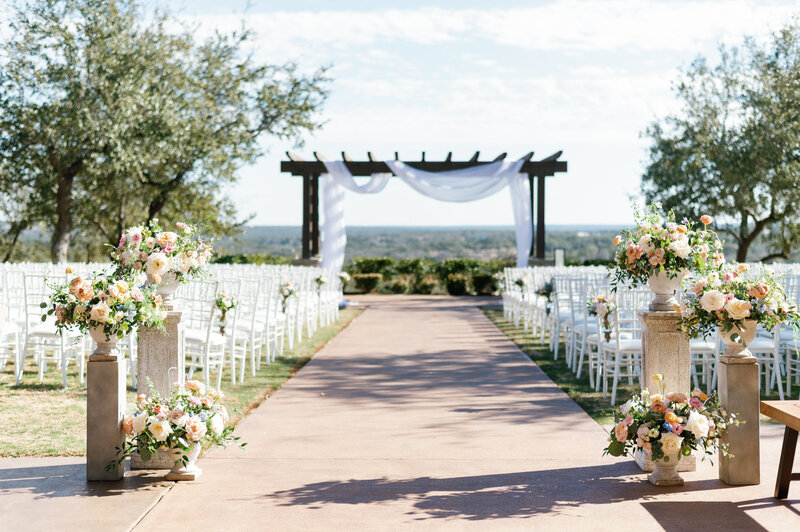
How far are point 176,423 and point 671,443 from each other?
2598 mm

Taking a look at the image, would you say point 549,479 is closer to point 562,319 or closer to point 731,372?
point 731,372

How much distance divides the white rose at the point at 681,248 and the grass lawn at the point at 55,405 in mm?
3298

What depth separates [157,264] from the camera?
15.3 ft

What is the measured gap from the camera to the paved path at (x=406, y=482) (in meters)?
3.73

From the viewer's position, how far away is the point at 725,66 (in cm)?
1981

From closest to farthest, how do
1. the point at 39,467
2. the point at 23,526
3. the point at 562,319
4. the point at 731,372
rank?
the point at 23,526
the point at 731,372
the point at 39,467
the point at 562,319

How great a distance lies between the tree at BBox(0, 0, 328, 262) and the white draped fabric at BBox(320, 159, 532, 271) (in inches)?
103

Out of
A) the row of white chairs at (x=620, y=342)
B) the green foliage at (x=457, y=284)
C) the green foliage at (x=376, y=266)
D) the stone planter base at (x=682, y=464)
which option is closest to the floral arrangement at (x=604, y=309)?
the row of white chairs at (x=620, y=342)

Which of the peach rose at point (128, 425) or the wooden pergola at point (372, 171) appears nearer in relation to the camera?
the peach rose at point (128, 425)

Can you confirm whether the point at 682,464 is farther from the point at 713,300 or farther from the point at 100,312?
the point at 100,312

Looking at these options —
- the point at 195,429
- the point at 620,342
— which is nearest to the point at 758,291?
the point at 620,342

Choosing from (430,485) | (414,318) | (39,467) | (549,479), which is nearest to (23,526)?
(39,467)

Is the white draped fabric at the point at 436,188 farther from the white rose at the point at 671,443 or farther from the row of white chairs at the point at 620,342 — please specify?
the white rose at the point at 671,443

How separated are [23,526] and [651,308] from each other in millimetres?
3587
